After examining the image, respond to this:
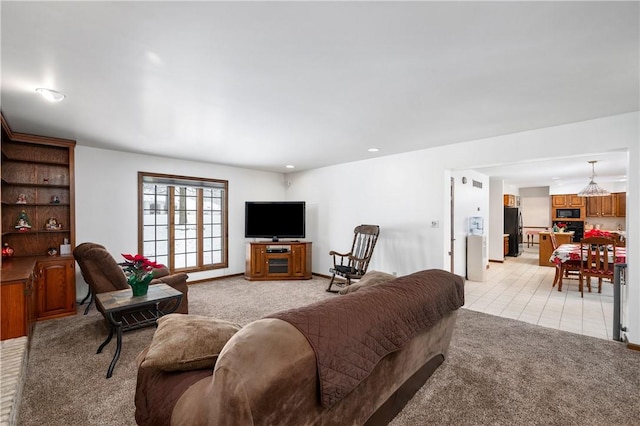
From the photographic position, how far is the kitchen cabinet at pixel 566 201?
9.18m

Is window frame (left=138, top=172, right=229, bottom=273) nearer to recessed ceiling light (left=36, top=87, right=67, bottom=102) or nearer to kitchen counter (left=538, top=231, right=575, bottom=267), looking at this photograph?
recessed ceiling light (left=36, top=87, right=67, bottom=102)

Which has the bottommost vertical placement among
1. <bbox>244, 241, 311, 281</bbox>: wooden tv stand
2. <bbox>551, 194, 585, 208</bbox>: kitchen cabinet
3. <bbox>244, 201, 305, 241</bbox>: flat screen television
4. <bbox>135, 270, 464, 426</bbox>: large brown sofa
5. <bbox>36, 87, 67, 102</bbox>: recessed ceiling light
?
<bbox>244, 241, 311, 281</bbox>: wooden tv stand

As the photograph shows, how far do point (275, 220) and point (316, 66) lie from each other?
4393 millimetres

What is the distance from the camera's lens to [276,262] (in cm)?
603

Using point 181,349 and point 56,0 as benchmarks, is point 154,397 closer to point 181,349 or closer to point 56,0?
point 181,349

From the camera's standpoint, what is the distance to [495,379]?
7.89 feet

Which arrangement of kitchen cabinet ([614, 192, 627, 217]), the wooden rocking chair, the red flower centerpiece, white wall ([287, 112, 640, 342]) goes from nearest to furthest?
the red flower centerpiece, white wall ([287, 112, 640, 342]), the wooden rocking chair, kitchen cabinet ([614, 192, 627, 217])


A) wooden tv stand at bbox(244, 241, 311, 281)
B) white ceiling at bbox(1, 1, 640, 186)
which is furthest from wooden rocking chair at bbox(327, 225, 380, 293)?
white ceiling at bbox(1, 1, 640, 186)

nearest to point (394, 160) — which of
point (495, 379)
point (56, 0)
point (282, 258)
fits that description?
Result: point (282, 258)

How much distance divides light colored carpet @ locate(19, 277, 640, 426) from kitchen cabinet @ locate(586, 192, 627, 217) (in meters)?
7.90

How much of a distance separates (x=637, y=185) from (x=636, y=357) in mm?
1630

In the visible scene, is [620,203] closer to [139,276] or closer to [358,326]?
[358,326]

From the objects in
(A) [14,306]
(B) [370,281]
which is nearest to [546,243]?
(B) [370,281]

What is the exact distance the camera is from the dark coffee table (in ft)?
8.55
